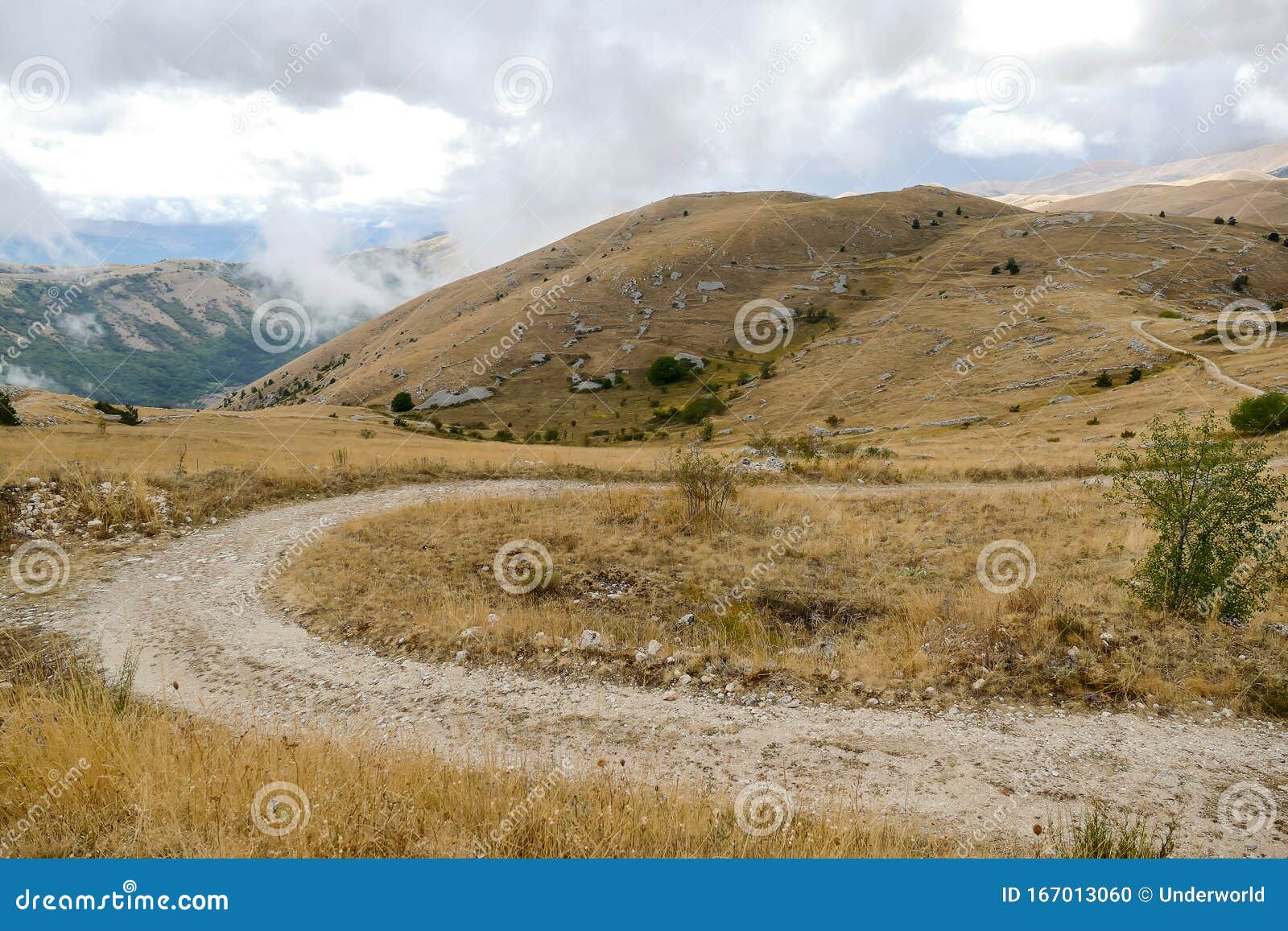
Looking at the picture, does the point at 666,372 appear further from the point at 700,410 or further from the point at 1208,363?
the point at 1208,363

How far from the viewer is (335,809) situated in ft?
14.5

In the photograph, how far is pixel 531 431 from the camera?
85688 millimetres

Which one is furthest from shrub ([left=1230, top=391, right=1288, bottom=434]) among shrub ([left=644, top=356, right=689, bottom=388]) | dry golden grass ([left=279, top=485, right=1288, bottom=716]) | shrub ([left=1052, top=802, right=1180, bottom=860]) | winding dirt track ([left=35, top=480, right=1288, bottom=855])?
shrub ([left=644, top=356, right=689, bottom=388])

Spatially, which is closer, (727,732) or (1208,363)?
(727,732)

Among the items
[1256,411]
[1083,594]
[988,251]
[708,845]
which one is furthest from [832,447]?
[988,251]

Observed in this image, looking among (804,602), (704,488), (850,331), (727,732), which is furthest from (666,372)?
(727,732)

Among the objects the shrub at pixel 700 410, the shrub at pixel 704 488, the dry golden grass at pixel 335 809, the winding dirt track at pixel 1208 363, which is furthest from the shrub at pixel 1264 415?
the shrub at pixel 700 410

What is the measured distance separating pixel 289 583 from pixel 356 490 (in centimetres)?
975

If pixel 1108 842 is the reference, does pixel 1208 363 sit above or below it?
above

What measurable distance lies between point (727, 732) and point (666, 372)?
8996 centimetres

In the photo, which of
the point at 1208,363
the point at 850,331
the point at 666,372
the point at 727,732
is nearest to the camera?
the point at 727,732

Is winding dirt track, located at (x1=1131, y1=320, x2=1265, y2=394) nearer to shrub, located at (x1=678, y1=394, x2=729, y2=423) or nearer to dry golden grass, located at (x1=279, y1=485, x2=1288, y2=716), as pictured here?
dry golden grass, located at (x1=279, y1=485, x2=1288, y2=716)

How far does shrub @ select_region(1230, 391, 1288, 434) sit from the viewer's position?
28047 mm

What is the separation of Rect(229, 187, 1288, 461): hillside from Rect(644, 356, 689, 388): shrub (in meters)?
1.39
